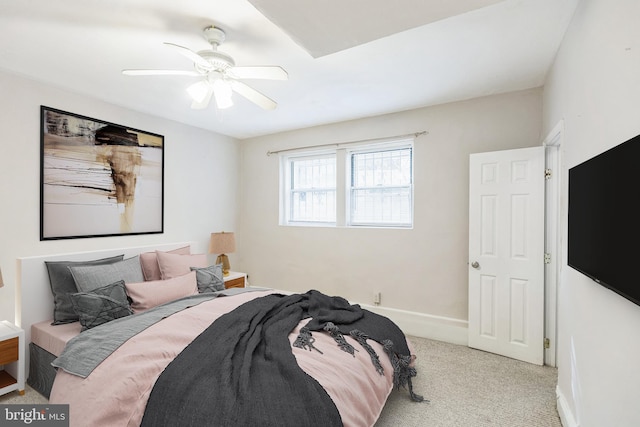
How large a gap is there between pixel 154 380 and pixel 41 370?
5.15 feet

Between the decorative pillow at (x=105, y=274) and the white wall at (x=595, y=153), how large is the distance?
3351 mm

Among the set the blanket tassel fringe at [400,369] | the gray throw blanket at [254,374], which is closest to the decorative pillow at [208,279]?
the gray throw blanket at [254,374]

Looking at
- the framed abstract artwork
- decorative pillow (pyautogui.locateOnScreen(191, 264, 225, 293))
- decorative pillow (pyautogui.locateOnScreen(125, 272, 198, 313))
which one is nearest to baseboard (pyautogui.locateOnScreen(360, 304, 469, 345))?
decorative pillow (pyautogui.locateOnScreen(191, 264, 225, 293))

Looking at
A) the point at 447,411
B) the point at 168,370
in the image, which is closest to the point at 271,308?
the point at 168,370

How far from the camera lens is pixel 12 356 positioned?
7.73 feet

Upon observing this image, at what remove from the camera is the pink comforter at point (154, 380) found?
1.55 m

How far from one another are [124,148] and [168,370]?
2880 mm

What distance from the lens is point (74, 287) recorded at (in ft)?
8.75

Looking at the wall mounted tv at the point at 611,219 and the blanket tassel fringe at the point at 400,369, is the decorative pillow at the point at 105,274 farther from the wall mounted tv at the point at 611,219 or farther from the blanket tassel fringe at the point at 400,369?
the wall mounted tv at the point at 611,219

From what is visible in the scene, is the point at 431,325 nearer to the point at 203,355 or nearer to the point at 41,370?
the point at 203,355

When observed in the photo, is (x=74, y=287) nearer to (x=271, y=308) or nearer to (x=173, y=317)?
(x=173, y=317)

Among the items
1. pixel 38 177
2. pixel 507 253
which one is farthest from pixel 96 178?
pixel 507 253

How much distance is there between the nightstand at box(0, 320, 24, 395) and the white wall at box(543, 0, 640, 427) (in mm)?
3669

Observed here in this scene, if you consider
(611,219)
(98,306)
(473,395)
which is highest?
(611,219)
